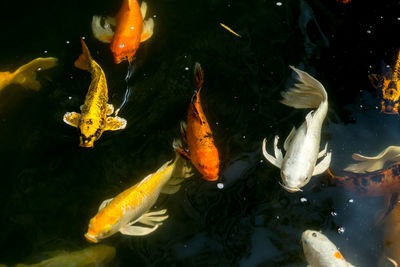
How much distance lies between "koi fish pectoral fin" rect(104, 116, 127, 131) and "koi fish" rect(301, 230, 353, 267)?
229 cm

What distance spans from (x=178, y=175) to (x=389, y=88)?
263cm

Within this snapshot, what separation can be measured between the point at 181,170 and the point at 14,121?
2230mm

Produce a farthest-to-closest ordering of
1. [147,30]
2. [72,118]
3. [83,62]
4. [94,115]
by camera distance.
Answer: [147,30] < [83,62] < [72,118] < [94,115]

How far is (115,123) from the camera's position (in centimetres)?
442


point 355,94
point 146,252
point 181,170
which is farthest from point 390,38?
point 146,252

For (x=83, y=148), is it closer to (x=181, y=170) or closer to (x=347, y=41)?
(x=181, y=170)

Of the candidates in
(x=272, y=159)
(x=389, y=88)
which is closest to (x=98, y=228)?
(x=272, y=159)

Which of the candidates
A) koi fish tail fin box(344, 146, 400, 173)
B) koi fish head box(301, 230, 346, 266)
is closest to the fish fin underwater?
koi fish head box(301, 230, 346, 266)

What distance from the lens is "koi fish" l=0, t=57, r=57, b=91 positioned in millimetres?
4730

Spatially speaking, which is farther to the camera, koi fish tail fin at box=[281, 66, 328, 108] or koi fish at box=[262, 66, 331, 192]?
koi fish tail fin at box=[281, 66, 328, 108]

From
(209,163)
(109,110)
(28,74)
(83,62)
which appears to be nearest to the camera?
(209,163)

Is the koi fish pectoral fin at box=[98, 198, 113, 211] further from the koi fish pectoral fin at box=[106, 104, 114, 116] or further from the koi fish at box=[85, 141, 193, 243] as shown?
the koi fish pectoral fin at box=[106, 104, 114, 116]

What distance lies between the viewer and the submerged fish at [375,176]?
3963mm

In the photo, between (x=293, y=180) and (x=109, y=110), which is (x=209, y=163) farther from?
(x=109, y=110)
